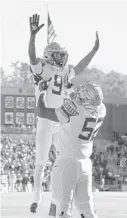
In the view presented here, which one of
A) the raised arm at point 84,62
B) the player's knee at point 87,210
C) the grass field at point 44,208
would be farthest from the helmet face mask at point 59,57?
the player's knee at point 87,210

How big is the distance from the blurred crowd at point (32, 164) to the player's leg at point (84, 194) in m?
12.7

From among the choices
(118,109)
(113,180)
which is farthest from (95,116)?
(118,109)

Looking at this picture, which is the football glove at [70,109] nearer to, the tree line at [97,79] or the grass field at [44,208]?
the grass field at [44,208]

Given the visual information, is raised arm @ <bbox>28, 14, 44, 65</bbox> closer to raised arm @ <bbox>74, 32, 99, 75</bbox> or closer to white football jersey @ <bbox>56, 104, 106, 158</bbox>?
raised arm @ <bbox>74, 32, 99, 75</bbox>

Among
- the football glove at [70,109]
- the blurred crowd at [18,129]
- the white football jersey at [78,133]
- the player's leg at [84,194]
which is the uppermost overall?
the football glove at [70,109]

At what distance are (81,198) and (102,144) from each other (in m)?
25.0

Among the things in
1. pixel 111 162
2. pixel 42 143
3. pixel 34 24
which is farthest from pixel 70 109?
pixel 111 162

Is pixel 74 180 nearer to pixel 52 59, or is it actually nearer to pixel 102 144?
pixel 52 59

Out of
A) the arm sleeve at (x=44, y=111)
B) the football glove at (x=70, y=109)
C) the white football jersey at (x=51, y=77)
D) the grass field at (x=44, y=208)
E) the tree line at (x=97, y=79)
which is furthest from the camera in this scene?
the tree line at (x=97, y=79)

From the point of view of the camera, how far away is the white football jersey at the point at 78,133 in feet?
21.9

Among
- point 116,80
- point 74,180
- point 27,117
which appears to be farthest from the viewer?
point 116,80

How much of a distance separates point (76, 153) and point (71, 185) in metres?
0.32

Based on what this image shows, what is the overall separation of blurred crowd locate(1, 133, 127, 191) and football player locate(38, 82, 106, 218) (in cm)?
1271

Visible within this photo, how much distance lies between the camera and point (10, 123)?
→ 102 ft
